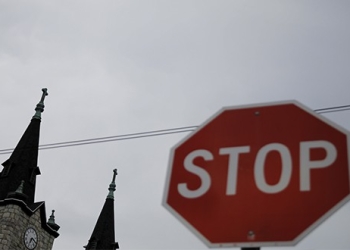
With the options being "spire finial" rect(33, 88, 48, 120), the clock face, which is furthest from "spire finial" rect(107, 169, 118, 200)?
the clock face

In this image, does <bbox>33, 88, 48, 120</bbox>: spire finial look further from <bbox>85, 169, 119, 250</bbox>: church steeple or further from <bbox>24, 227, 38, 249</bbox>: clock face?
<bbox>24, 227, 38, 249</bbox>: clock face

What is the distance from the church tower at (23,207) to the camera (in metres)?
30.2

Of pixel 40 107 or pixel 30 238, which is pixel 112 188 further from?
pixel 30 238

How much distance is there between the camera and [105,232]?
134 ft

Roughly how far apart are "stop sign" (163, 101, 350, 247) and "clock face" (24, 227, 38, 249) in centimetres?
2973

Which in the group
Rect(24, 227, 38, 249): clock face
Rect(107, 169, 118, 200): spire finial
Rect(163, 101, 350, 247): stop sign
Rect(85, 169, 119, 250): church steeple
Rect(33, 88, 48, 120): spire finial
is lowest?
Rect(163, 101, 350, 247): stop sign

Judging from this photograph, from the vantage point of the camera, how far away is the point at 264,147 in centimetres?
317

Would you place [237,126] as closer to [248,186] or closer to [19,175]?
[248,186]

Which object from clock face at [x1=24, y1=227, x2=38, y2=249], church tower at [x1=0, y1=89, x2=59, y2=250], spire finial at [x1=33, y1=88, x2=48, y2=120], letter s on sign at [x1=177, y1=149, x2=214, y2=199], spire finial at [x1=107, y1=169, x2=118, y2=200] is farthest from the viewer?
spire finial at [x1=107, y1=169, x2=118, y2=200]

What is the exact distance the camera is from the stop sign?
286 centimetres

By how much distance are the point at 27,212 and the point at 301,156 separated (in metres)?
30.9

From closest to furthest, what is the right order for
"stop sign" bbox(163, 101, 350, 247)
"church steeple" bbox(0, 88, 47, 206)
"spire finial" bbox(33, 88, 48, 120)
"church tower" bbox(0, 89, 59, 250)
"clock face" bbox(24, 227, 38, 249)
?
"stop sign" bbox(163, 101, 350, 247), "church tower" bbox(0, 89, 59, 250), "clock face" bbox(24, 227, 38, 249), "church steeple" bbox(0, 88, 47, 206), "spire finial" bbox(33, 88, 48, 120)

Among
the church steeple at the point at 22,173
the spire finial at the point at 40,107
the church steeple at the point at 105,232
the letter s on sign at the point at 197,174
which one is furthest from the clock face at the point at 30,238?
the letter s on sign at the point at 197,174

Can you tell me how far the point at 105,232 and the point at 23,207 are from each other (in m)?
10.5
